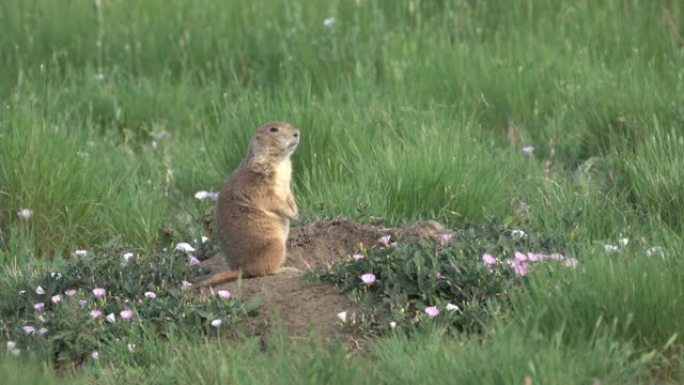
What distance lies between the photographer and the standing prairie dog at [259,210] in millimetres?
6289

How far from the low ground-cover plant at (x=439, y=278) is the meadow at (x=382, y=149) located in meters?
0.09

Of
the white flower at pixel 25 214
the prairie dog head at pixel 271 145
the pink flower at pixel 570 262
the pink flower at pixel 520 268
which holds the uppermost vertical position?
the prairie dog head at pixel 271 145

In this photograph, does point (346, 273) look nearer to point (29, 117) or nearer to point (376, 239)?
point (376, 239)

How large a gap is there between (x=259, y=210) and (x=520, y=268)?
140 cm

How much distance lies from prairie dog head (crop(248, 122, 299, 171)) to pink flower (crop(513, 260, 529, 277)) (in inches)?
54.8

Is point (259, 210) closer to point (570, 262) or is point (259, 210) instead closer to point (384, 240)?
point (384, 240)

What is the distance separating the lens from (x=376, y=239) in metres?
6.45

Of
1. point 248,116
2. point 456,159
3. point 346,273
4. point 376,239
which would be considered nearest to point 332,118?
point 248,116

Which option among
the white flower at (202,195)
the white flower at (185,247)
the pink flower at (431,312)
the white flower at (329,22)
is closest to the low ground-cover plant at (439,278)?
the pink flower at (431,312)

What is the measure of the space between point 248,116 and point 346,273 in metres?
2.30

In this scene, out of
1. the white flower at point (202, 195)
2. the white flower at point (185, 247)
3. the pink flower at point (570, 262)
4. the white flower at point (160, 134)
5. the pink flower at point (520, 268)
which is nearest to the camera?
the pink flower at point (570, 262)

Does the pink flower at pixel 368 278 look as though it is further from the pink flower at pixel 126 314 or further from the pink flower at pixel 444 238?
the pink flower at pixel 126 314

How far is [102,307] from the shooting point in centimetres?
590

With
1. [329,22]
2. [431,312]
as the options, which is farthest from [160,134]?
[431,312]
